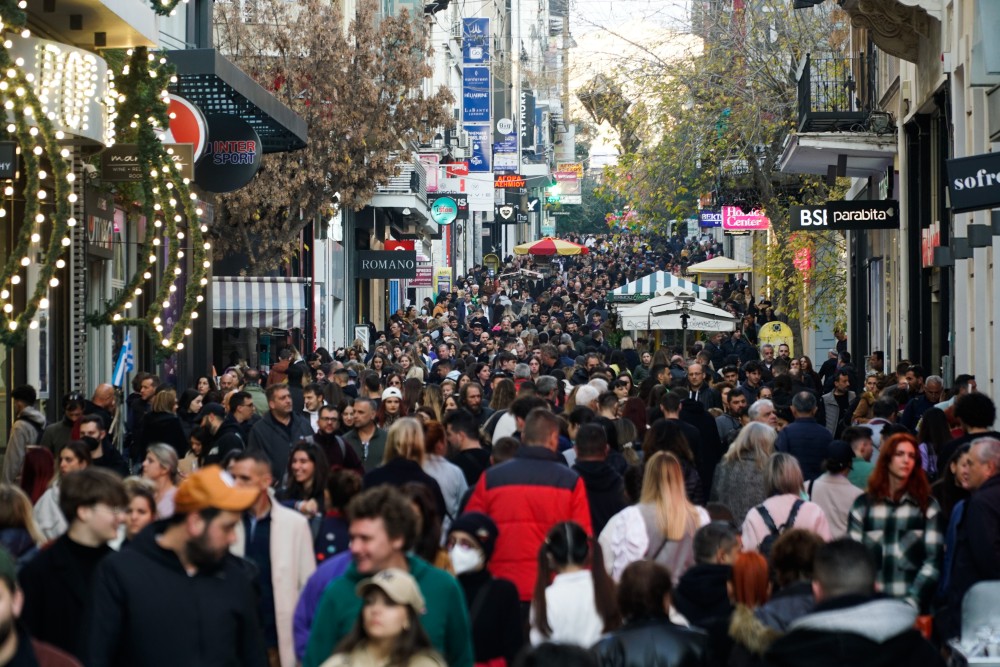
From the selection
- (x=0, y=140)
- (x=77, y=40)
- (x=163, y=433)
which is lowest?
(x=163, y=433)

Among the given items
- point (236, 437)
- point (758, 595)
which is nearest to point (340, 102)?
point (236, 437)

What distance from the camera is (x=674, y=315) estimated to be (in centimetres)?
3203

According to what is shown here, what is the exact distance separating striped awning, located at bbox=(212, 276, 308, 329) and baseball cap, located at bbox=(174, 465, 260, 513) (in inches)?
972

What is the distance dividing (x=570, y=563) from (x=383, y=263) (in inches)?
1479

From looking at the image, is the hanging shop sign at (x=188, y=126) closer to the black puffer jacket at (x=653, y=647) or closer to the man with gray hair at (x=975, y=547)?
the man with gray hair at (x=975, y=547)

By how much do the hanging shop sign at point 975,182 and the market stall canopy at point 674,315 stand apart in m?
19.7

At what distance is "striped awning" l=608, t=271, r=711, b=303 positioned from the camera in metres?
33.1

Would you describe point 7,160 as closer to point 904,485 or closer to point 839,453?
point 839,453

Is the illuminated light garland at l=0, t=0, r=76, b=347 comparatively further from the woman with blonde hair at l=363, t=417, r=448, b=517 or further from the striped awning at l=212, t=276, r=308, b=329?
the striped awning at l=212, t=276, r=308, b=329

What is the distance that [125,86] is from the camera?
58.5 ft

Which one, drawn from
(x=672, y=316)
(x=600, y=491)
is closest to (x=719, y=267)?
(x=672, y=316)

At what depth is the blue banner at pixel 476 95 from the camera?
→ 68.5 m

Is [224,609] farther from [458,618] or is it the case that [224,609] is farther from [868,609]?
[868,609]

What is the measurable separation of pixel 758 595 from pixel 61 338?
14532 mm
